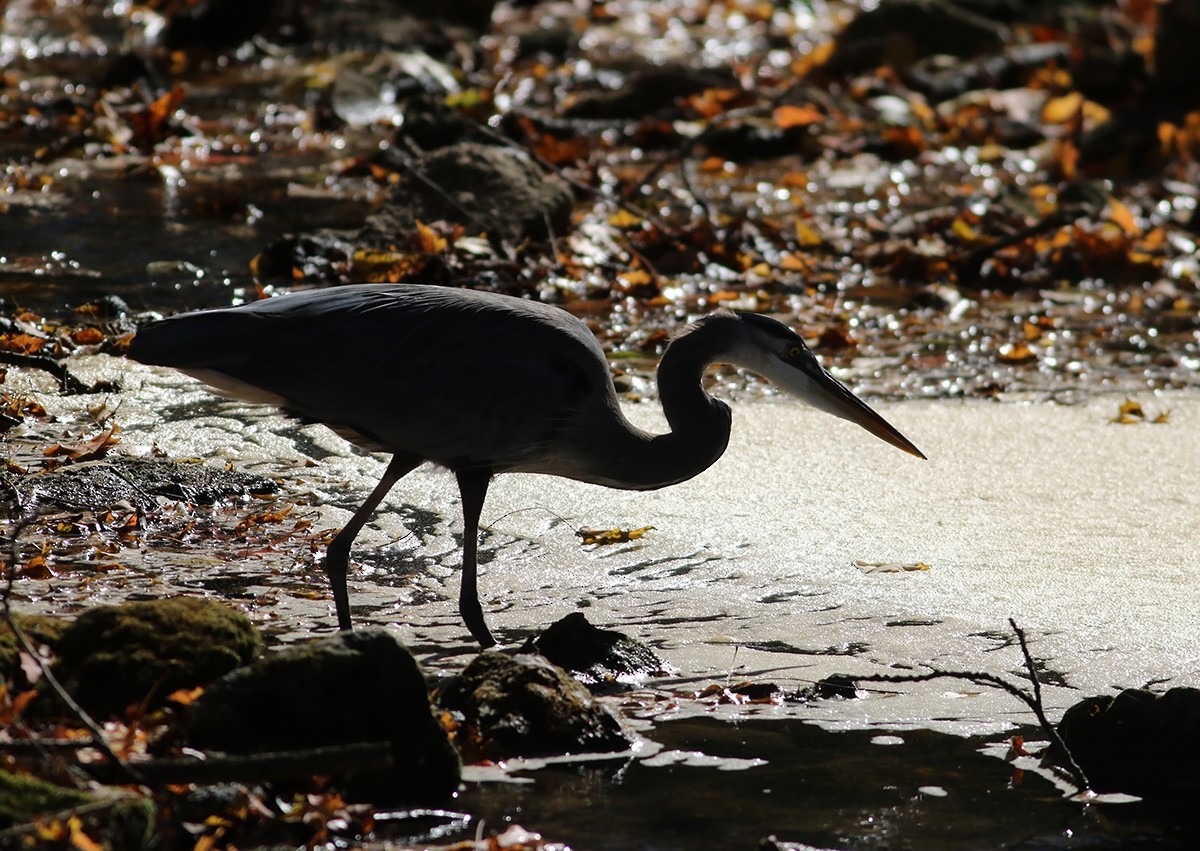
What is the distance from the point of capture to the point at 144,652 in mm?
3650

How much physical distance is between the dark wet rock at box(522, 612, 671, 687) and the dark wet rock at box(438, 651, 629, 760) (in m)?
0.33

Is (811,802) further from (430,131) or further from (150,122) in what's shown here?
(150,122)

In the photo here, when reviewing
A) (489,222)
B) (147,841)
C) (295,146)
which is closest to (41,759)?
(147,841)

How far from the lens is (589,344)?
498 cm

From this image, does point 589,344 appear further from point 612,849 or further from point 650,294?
point 650,294

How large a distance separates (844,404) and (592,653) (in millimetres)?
1530

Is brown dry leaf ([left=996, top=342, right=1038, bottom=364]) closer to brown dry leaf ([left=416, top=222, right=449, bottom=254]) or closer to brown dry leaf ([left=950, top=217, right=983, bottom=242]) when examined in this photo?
brown dry leaf ([left=950, top=217, right=983, bottom=242])

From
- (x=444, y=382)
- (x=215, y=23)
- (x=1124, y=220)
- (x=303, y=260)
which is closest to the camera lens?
(x=444, y=382)

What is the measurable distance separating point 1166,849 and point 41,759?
2437 millimetres

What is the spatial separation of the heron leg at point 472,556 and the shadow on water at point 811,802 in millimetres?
696

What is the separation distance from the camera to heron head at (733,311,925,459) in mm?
5246

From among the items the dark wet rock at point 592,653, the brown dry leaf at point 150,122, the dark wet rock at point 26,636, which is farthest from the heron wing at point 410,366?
the brown dry leaf at point 150,122

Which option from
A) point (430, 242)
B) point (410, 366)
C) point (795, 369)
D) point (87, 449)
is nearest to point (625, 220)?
point (430, 242)

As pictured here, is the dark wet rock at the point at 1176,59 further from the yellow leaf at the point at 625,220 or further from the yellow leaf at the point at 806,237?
the yellow leaf at the point at 625,220
